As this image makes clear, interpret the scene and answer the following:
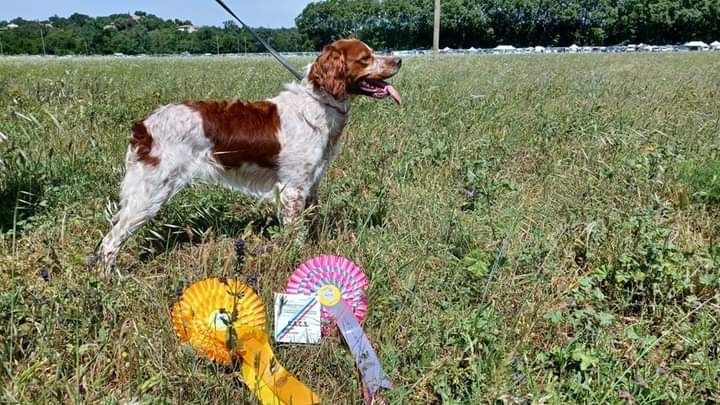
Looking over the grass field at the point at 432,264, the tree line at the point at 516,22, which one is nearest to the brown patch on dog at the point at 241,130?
the grass field at the point at 432,264

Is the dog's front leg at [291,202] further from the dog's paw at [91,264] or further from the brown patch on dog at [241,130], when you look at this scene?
the dog's paw at [91,264]

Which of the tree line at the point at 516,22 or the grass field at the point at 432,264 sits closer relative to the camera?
the grass field at the point at 432,264

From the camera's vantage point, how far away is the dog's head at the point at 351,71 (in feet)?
12.2

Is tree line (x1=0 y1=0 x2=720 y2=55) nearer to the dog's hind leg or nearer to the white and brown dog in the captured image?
the white and brown dog

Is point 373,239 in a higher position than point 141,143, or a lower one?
lower

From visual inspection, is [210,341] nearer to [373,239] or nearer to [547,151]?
[373,239]

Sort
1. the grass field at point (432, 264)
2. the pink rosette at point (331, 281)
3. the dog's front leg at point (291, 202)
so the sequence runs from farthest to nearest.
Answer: the dog's front leg at point (291, 202) < the pink rosette at point (331, 281) < the grass field at point (432, 264)

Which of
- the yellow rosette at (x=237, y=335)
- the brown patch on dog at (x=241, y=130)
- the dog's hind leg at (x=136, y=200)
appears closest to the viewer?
the yellow rosette at (x=237, y=335)

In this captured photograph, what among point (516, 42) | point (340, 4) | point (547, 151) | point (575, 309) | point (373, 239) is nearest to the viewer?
point (575, 309)

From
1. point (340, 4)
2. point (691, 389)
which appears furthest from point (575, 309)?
point (340, 4)

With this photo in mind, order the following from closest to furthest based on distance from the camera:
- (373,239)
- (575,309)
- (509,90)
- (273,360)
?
(273,360), (575,309), (373,239), (509,90)

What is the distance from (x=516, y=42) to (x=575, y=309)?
84.9 metres

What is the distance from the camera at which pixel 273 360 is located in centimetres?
202

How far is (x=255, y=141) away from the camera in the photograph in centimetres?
353
